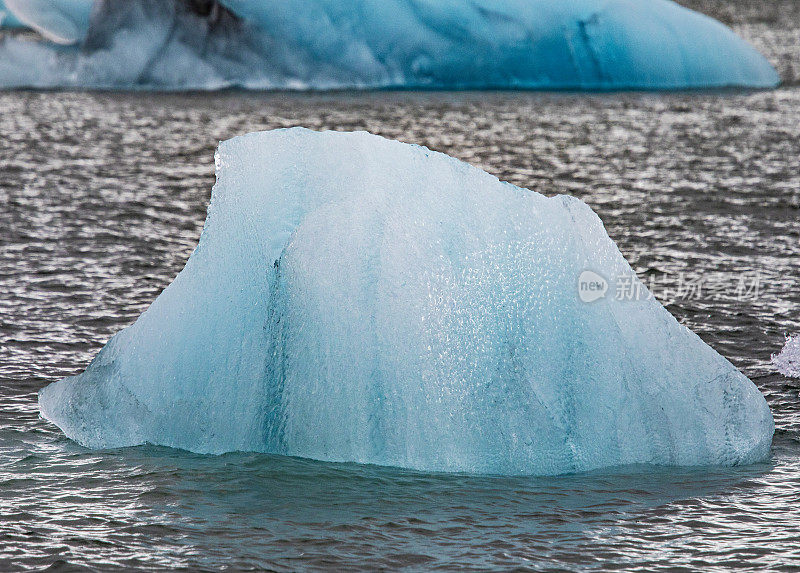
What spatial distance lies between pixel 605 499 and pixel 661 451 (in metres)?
0.54

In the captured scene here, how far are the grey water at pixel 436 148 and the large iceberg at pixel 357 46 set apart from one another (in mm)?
840

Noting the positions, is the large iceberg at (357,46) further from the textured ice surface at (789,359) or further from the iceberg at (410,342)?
the iceberg at (410,342)

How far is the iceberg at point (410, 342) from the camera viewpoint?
555 centimetres

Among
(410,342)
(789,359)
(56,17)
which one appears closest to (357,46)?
(56,17)

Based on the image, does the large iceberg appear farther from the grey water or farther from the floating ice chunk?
the grey water

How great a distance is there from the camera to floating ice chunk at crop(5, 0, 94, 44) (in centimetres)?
1783

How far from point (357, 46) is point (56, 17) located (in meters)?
4.64

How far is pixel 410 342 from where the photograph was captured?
5547 mm

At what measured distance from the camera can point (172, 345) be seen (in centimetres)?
581

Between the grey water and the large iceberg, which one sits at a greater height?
the large iceberg

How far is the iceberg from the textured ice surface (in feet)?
4.14
